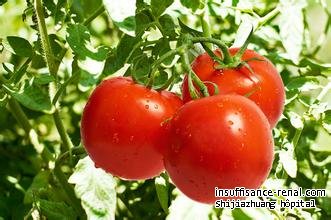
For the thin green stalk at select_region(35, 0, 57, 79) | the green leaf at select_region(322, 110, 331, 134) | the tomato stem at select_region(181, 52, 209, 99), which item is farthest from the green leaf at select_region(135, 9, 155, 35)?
the green leaf at select_region(322, 110, 331, 134)

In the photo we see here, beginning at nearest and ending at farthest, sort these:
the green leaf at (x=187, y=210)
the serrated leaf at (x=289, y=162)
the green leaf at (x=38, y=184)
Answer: the green leaf at (x=187, y=210) → the serrated leaf at (x=289, y=162) → the green leaf at (x=38, y=184)

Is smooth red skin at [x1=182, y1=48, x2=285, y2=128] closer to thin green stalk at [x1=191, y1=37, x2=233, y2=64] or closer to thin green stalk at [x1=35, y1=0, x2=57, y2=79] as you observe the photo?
thin green stalk at [x1=191, y1=37, x2=233, y2=64]

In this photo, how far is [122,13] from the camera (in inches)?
31.0

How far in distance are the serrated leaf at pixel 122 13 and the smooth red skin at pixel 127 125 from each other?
0.10 meters

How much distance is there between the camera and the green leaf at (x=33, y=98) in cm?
96

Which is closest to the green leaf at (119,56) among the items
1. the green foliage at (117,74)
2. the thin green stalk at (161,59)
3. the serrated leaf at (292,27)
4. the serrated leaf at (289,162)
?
the green foliage at (117,74)

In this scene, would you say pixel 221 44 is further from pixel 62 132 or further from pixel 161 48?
pixel 62 132

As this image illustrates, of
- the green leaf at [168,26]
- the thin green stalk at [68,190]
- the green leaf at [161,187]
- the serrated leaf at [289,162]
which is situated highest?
the green leaf at [168,26]

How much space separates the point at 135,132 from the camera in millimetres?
840

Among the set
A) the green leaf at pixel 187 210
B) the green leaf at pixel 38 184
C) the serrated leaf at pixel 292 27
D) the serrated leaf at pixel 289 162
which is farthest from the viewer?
the green leaf at pixel 38 184

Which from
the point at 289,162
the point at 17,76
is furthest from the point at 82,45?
the point at 289,162

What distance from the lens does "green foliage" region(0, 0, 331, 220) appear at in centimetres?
92

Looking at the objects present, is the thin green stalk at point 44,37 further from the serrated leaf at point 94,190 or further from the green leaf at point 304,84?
the green leaf at point 304,84

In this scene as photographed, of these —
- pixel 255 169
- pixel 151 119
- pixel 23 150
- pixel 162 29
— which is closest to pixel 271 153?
pixel 255 169
